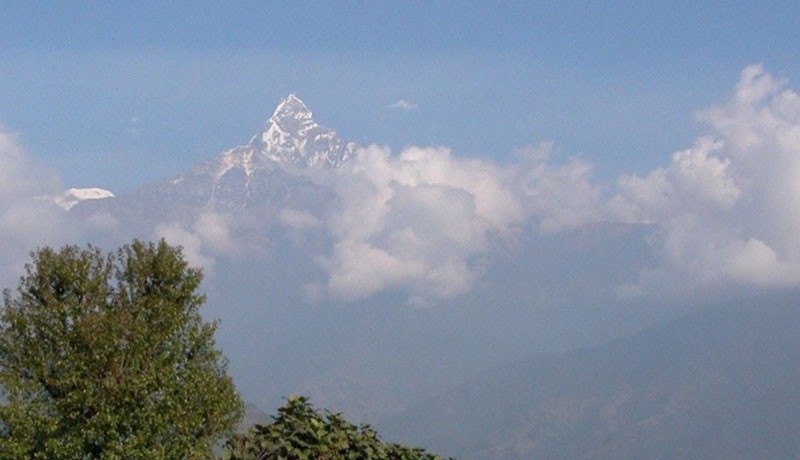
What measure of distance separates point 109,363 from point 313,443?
936 centimetres

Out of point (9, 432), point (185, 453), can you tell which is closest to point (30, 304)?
point (9, 432)

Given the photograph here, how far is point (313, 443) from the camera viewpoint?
22.7m

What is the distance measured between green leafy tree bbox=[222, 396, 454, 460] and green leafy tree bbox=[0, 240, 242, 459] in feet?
21.5

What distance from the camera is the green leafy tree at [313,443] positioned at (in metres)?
22.5

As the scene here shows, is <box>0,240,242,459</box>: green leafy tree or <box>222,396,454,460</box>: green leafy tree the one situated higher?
<box>0,240,242,459</box>: green leafy tree

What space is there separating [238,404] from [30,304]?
7.04 m

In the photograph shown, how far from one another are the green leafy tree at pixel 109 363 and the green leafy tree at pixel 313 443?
655 cm

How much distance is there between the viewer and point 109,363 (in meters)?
29.8

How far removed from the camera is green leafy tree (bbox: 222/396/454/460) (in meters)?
22.5

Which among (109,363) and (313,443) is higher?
(109,363)

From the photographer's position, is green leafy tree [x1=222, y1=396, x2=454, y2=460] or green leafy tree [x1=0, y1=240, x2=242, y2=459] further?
green leafy tree [x1=0, y1=240, x2=242, y2=459]

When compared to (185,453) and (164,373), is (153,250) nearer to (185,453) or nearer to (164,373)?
(164,373)

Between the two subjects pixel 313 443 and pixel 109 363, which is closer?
pixel 313 443

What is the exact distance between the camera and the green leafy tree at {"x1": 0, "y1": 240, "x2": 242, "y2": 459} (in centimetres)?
2914
